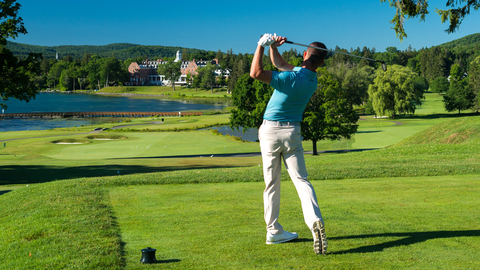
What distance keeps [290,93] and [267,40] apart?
0.77 m

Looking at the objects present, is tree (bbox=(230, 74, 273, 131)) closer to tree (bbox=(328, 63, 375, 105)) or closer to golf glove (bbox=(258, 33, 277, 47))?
tree (bbox=(328, 63, 375, 105))

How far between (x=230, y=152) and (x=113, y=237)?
33.2 metres

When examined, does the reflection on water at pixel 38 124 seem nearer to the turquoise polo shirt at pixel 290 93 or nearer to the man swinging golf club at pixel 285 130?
the man swinging golf club at pixel 285 130

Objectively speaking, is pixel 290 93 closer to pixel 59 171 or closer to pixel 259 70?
pixel 259 70

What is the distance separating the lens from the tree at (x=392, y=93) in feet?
249

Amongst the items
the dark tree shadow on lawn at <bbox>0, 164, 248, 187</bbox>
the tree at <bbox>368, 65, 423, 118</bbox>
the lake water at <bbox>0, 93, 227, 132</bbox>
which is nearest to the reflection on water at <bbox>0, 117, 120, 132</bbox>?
the lake water at <bbox>0, 93, 227, 132</bbox>

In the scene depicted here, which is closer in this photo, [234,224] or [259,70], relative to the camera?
[259,70]

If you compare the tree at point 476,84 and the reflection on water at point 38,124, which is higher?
the tree at point 476,84

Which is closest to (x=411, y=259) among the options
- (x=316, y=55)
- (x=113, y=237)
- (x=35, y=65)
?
(x=316, y=55)

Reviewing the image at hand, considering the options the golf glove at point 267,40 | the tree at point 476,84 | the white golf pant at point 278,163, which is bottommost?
the white golf pant at point 278,163

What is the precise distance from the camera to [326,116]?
3872 cm

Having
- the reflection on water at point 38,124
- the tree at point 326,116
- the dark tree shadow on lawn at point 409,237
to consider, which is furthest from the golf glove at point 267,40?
the reflection on water at point 38,124

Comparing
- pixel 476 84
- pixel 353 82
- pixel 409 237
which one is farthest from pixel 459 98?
Answer: pixel 409 237

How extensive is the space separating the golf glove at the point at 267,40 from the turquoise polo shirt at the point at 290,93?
0.39 meters
